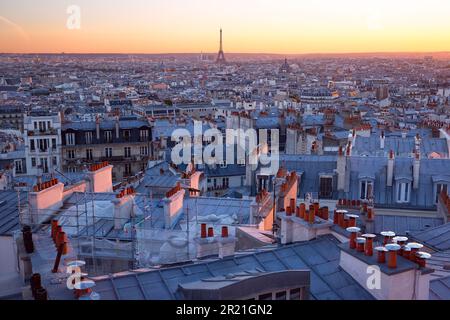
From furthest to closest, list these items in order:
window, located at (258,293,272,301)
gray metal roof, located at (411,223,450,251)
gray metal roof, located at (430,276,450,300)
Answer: gray metal roof, located at (411,223,450,251)
gray metal roof, located at (430,276,450,300)
window, located at (258,293,272,301)

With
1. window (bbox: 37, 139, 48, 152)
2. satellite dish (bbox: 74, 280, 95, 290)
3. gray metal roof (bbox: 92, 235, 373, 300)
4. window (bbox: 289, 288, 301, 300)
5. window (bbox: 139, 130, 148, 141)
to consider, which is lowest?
window (bbox: 37, 139, 48, 152)

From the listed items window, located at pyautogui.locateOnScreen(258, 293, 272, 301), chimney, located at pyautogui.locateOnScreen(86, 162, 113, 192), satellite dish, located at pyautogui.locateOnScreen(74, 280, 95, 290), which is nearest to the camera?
satellite dish, located at pyautogui.locateOnScreen(74, 280, 95, 290)

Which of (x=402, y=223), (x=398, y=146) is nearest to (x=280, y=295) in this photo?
(x=402, y=223)

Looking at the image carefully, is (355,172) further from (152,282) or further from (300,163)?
(152,282)

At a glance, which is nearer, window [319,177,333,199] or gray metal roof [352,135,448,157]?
window [319,177,333,199]

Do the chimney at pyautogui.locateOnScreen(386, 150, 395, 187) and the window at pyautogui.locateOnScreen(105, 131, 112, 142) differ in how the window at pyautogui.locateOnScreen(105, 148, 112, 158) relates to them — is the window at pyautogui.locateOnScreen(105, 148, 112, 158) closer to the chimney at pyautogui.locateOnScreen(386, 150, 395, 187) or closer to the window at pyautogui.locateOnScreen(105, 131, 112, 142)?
the window at pyautogui.locateOnScreen(105, 131, 112, 142)

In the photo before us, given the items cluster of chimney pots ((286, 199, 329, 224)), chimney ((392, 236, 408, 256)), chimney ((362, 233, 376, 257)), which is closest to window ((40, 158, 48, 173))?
cluster of chimney pots ((286, 199, 329, 224))

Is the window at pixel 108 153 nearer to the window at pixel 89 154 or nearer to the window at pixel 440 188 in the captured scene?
the window at pixel 89 154

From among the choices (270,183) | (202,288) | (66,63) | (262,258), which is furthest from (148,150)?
(66,63)
